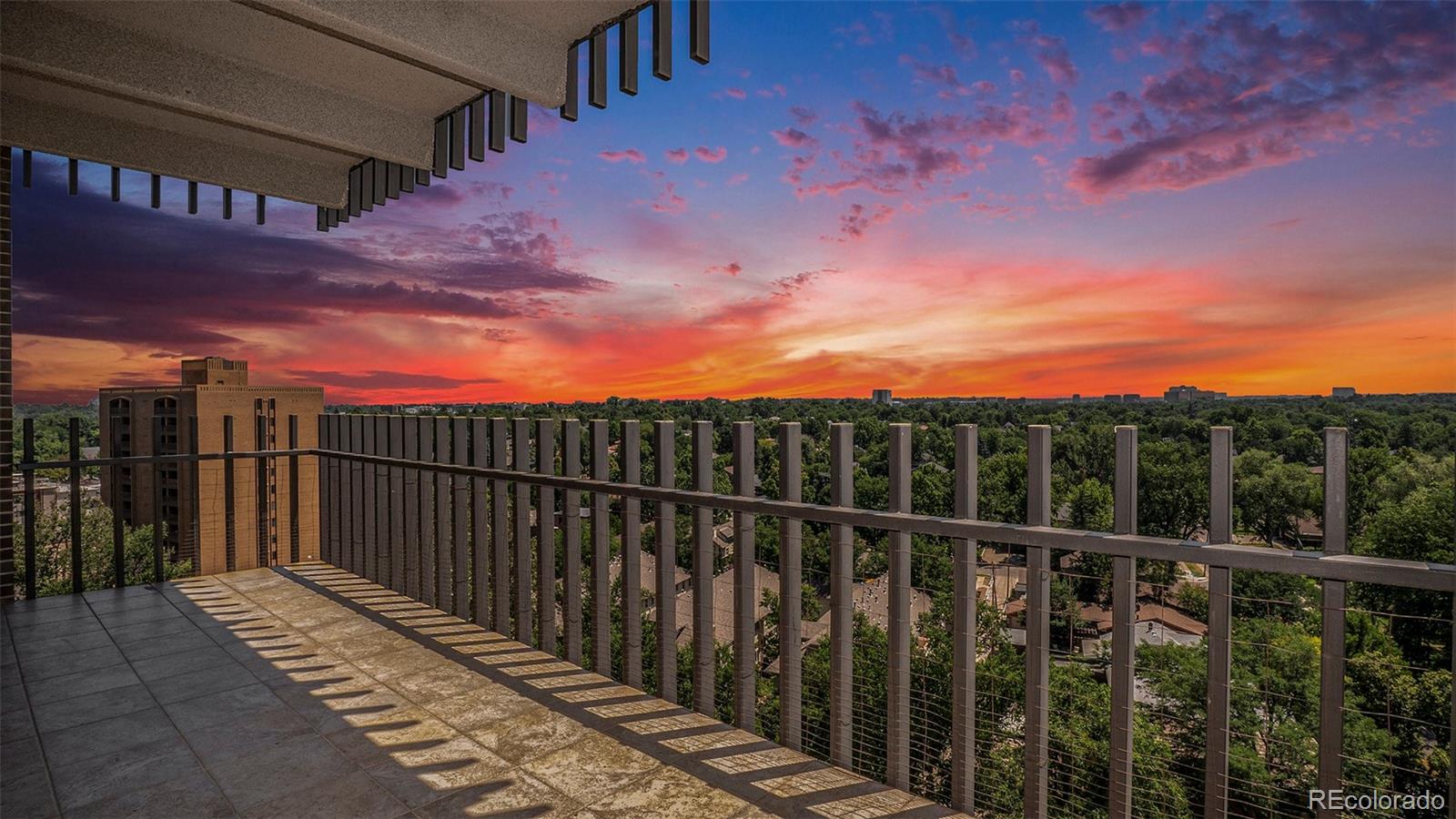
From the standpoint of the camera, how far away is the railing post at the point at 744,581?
2680 mm

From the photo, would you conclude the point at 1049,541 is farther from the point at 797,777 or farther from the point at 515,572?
the point at 515,572

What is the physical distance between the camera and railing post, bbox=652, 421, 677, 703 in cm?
300

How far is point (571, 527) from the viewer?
3.44m

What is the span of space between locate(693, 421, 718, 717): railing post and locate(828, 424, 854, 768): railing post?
24.9 inches

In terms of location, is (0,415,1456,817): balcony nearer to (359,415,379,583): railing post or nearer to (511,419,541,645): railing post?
(511,419,541,645): railing post

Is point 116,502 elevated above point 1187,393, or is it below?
below

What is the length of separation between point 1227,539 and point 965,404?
40576 mm

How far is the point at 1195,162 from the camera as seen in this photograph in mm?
12750

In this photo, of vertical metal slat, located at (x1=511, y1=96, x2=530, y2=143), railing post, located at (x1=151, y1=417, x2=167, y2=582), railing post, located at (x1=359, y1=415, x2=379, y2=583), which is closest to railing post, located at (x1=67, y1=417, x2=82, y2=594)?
railing post, located at (x1=151, y1=417, x2=167, y2=582)

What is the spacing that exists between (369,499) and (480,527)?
168cm

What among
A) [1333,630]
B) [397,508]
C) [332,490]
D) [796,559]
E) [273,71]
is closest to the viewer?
[1333,630]

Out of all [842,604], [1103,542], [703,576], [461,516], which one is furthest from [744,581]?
[461,516]

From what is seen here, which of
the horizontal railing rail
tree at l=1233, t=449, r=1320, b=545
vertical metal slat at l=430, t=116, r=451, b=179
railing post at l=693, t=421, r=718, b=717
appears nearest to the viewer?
the horizontal railing rail

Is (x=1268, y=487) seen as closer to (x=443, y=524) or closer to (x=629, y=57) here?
(x=629, y=57)
